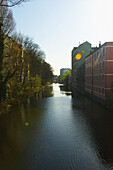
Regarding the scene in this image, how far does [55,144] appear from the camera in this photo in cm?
1311

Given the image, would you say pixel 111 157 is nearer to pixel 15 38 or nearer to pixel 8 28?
pixel 8 28

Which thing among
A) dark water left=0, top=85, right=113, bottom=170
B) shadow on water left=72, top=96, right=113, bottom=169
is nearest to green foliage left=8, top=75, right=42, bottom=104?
dark water left=0, top=85, right=113, bottom=170

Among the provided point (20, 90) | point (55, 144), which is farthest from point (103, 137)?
point (20, 90)

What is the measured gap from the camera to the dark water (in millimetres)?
10156

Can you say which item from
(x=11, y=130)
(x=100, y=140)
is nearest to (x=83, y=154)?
(x=100, y=140)

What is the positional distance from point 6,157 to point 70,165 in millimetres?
4260

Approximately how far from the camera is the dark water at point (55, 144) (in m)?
10.2

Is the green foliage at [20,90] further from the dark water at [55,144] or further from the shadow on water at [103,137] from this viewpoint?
the shadow on water at [103,137]

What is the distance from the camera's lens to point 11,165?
9.95 m

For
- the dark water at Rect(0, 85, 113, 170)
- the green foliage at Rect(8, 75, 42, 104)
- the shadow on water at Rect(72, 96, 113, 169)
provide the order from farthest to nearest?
the green foliage at Rect(8, 75, 42, 104)
the shadow on water at Rect(72, 96, 113, 169)
the dark water at Rect(0, 85, 113, 170)

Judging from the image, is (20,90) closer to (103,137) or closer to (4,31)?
(4,31)

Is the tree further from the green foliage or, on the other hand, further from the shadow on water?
the shadow on water

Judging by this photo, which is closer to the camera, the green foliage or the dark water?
the dark water

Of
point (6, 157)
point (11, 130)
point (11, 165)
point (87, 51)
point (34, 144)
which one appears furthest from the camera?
point (87, 51)
